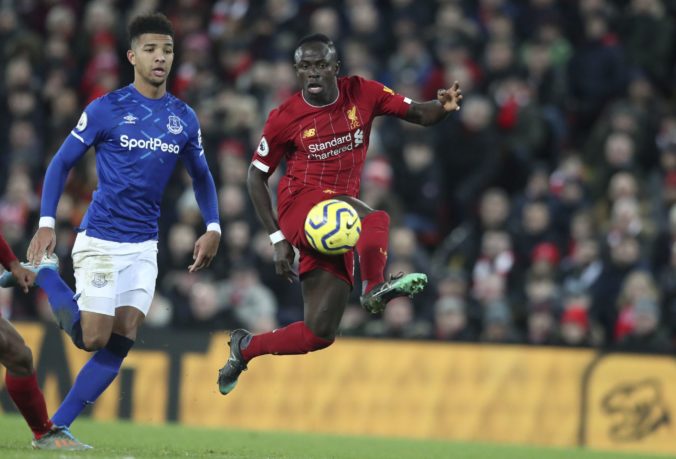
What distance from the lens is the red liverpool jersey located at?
8.84 metres

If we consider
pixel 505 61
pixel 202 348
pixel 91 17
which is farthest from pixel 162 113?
pixel 91 17

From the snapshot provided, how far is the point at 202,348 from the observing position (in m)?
12.8

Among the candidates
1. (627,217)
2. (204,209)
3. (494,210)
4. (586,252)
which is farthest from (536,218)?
(204,209)

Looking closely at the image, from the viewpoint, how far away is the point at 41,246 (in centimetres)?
812

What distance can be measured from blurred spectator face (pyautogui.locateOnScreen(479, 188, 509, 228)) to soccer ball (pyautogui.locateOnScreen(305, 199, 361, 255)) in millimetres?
5375

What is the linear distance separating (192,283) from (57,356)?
1607mm

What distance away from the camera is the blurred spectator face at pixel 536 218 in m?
13.8

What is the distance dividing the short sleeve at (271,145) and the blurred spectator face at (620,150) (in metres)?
6.18

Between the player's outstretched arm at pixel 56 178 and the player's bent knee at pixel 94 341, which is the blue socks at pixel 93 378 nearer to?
the player's bent knee at pixel 94 341

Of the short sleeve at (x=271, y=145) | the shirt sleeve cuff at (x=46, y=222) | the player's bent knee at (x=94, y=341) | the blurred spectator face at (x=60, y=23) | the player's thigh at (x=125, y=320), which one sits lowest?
the player's bent knee at (x=94, y=341)

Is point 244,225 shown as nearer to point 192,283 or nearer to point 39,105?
point 192,283

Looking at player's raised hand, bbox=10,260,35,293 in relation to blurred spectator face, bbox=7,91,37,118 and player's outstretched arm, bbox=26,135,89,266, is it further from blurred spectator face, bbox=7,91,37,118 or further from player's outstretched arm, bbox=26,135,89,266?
blurred spectator face, bbox=7,91,37,118

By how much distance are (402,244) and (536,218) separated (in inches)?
60.3

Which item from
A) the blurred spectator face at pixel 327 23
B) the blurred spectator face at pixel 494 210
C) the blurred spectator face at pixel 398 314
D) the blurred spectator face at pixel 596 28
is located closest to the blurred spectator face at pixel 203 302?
the blurred spectator face at pixel 398 314
